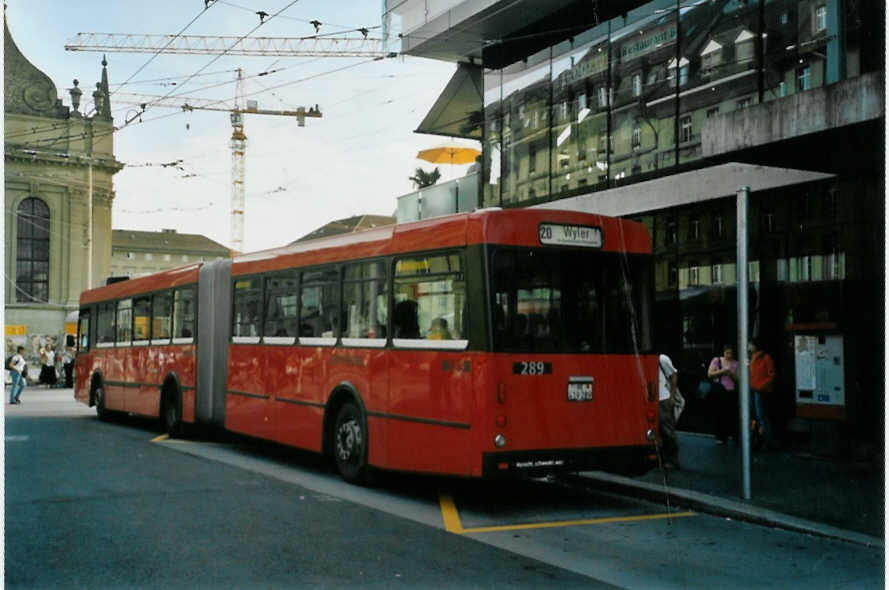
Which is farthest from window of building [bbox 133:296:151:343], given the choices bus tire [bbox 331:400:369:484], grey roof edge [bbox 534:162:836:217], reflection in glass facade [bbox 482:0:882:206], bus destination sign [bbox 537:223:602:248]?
bus destination sign [bbox 537:223:602:248]

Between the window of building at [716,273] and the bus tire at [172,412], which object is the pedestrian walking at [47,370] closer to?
the bus tire at [172,412]

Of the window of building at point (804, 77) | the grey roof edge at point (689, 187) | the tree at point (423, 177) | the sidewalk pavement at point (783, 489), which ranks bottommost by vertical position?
the sidewalk pavement at point (783, 489)

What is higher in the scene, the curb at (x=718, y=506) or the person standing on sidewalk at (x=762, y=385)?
the person standing on sidewalk at (x=762, y=385)

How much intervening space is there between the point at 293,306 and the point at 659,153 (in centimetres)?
740

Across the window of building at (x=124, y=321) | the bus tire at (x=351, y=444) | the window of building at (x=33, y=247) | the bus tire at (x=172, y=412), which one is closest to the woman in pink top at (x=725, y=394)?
the bus tire at (x=351, y=444)

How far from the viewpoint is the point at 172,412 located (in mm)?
16859

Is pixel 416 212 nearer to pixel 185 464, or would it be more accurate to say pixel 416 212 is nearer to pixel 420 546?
pixel 185 464

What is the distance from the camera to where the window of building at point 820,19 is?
13.6 m

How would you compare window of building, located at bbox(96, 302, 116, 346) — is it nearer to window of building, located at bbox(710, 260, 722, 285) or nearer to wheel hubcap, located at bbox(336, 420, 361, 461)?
wheel hubcap, located at bbox(336, 420, 361, 461)

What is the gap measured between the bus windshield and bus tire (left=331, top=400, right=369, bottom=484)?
2.42 m

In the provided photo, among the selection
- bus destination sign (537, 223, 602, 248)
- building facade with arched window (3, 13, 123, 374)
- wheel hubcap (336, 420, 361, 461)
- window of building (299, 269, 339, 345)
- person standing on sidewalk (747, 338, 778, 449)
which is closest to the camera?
bus destination sign (537, 223, 602, 248)

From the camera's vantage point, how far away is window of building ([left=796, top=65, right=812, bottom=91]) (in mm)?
13938

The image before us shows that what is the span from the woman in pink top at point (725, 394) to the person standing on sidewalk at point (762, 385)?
475 mm

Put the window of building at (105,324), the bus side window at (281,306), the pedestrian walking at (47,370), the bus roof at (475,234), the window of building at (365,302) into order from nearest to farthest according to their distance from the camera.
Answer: the bus roof at (475,234)
the window of building at (365,302)
the bus side window at (281,306)
the window of building at (105,324)
the pedestrian walking at (47,370)
